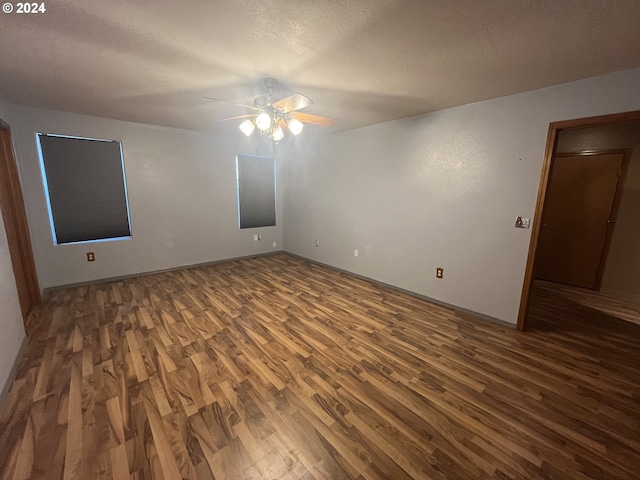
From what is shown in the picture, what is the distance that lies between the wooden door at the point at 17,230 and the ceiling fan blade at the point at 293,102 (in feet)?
10.2

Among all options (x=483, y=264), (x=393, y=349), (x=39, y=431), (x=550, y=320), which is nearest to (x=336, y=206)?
(x=483, y=264)

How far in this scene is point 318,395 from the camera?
71.1 inches

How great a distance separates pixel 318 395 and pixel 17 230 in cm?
395

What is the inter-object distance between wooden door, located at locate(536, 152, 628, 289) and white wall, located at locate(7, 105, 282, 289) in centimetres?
526

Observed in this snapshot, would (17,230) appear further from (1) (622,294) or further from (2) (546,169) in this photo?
(1) (622,294)

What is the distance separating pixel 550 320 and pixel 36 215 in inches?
259

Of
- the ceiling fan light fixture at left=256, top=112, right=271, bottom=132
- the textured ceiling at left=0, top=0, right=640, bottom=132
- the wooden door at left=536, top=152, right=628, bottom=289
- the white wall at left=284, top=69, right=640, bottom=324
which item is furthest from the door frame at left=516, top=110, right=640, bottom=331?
the ceiling fan light fixture at left=256, top=112, right=271, bottom=132

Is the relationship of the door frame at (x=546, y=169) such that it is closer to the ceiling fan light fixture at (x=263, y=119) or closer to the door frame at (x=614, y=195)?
the door frame at (x=614, y=195)

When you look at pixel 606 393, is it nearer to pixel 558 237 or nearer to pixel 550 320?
pixel 550 320

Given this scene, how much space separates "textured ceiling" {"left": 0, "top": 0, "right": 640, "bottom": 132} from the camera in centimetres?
137

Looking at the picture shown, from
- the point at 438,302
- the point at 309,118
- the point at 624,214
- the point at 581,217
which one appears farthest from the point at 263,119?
the point at 624,214

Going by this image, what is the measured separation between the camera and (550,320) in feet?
9.58

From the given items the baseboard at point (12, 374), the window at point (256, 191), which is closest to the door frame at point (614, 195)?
the window at point (256, 191)

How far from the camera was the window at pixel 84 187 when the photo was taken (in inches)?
133
